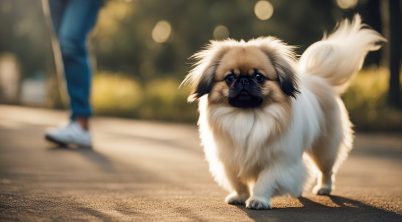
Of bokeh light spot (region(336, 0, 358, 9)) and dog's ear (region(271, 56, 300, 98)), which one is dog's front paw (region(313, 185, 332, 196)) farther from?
bokeh light spot (region(336, 0, 358, 9))

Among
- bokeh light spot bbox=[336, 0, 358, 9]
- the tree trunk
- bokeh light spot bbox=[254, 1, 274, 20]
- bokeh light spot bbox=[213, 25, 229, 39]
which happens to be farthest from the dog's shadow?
bokeh light spot bbox=[213, 25, 229, 39]

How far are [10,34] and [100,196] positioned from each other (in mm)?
29652

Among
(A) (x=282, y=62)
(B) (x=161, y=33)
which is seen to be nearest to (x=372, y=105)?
(A) (x=282, y=62)

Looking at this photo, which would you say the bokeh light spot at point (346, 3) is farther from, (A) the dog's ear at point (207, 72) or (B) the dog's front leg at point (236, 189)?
(B) the dog's front leg at point (236, 189)

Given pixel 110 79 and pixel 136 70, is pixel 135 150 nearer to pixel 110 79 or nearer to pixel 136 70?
pixel 110 79

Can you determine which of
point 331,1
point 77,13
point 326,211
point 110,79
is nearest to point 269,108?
point 326,211

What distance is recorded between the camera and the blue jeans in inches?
287

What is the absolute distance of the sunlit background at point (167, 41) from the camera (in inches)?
635

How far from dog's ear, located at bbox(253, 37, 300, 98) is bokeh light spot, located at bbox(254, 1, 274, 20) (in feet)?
71.3

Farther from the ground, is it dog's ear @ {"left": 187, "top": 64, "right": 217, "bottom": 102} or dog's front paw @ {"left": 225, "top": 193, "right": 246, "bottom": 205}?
dog's ear @ {"left": 187, "top": 64, "right": 217, "bottom": 102}

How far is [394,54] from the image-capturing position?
14531 millimetres

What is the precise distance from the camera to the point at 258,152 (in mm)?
4484

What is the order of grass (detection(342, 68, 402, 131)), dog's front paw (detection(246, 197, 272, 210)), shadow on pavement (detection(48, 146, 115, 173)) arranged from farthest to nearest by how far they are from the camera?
grass (detection(342, 68, 402, 131)), shadow on pavement (detection(48, 146, 115, 173)), dog's front paw (detection(246, 197, 272, 210))

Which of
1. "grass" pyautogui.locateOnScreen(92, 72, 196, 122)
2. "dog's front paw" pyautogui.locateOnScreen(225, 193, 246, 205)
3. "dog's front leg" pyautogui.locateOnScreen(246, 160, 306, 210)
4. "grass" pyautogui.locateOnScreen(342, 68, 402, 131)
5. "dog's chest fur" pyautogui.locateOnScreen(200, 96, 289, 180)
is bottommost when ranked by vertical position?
"grass" pyautogui.locateOnScreen(92, 72, 196, 122)
